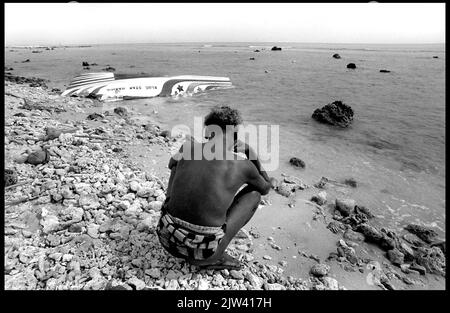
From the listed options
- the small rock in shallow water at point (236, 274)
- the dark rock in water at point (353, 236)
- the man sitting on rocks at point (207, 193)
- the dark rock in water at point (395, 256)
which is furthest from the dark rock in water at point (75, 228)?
the dark rock in water at point (395, 256)

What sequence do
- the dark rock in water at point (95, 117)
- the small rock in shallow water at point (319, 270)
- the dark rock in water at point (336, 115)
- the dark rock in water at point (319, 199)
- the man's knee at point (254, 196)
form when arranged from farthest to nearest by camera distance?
the dark rock in water at point (336, 115) < the dark rock in water at point (95, 117) < the dark rock in water at point (319, 199) < the small rock in shallow water at point (319, 270) < the man's knee at point (254, 196)

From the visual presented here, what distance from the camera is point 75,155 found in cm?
541

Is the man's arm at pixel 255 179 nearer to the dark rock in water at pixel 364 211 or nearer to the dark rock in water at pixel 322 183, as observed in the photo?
the dark rock in water at pixel 364 211

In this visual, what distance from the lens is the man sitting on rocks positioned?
2.57 metres

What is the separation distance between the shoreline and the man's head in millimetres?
1555

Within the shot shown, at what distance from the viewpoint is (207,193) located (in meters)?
2.55

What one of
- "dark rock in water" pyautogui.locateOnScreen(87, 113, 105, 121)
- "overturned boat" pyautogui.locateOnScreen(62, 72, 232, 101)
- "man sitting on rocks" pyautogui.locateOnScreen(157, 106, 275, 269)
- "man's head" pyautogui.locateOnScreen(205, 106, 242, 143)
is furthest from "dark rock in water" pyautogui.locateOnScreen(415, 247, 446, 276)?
"overturned boat" pyautogui.locateOnScreen(62, 72, 232, 101)

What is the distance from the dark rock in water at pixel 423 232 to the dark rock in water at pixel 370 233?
736 millimetres

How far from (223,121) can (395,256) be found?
125 inches

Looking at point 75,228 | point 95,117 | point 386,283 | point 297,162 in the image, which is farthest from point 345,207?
point 95,117

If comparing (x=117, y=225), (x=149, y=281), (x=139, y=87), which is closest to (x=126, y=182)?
(x=117, y=225)

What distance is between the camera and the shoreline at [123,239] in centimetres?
304
